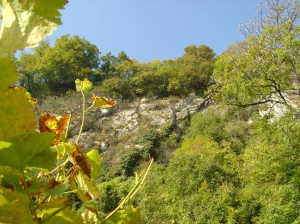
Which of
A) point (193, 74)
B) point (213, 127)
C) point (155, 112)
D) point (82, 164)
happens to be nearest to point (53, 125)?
point (82, 164)

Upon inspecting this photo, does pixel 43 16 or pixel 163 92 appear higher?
pixel 163 92

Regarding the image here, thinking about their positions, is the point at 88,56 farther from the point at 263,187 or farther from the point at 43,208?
the point at 43,208

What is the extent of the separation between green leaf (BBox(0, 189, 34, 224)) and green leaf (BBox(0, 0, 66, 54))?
7 centimetres

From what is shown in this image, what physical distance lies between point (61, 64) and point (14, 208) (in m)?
15.8

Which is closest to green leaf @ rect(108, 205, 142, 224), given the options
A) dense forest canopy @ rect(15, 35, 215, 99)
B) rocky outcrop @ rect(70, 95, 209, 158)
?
rocky outcrop @ rect(70, 95, 209, 158)

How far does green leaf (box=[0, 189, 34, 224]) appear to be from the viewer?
0.45 ft

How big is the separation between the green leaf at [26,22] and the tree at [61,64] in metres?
15.2

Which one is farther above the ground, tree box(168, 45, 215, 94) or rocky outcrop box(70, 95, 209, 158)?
tree box(168, 45, 215, 94)

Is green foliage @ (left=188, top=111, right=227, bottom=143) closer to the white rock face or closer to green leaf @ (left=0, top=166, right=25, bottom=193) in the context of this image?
the white rock face

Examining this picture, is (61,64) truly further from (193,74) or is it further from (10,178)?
(10,178)

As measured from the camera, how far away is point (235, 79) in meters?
4.68

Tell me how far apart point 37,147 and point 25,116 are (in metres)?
0.03

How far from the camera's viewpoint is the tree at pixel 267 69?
176 inches

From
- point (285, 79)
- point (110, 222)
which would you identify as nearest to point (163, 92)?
point (285, 79)
